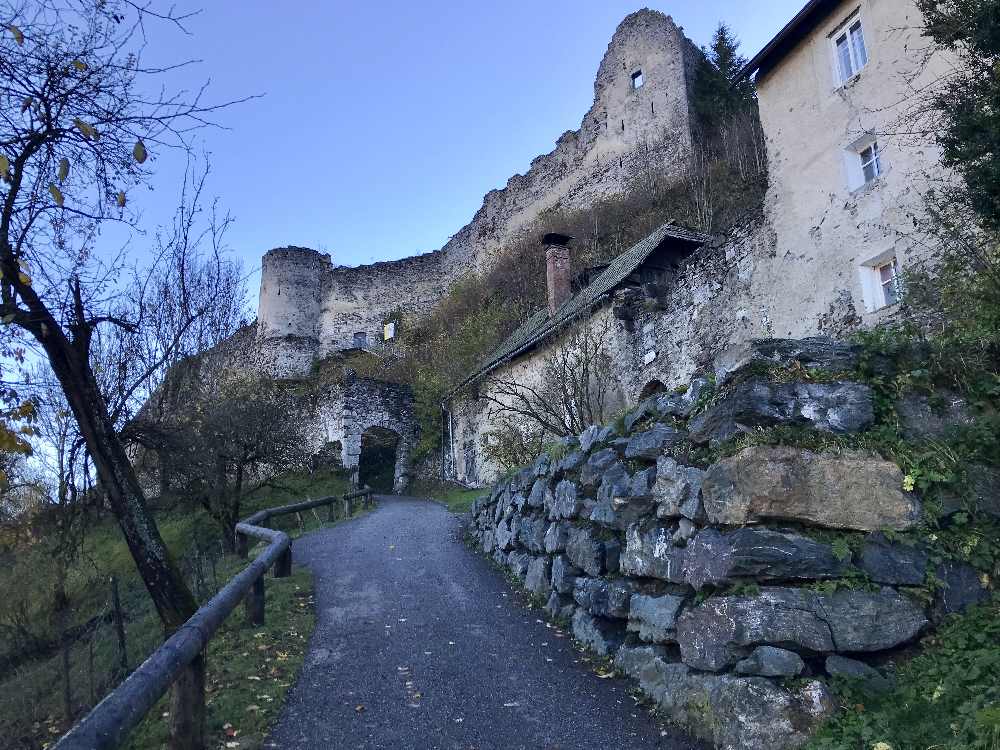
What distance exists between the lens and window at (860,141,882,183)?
10977mm

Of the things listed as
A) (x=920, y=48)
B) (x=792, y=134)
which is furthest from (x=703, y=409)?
(x=792, y=134)

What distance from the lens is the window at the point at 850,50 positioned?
11.4 m

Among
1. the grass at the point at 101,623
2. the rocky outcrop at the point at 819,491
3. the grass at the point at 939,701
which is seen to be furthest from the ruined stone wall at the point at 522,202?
→ the grass at the point at 939,701

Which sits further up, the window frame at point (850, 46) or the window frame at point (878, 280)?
the window frame at point (850, 46)

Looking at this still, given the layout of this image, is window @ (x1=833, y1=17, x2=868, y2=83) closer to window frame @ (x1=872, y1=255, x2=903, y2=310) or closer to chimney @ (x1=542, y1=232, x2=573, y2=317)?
window frame @ (x1=872, y1=255, x2=903, y2=310)

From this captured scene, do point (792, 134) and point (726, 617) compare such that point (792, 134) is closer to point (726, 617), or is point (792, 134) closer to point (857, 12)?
point (857, 12)

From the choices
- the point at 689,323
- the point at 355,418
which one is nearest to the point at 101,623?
the point at 689,323

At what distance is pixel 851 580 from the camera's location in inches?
160

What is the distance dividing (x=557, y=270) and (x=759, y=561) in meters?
16.9

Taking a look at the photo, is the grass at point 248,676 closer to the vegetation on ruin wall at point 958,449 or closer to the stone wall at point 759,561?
the stone wall at point 759,561

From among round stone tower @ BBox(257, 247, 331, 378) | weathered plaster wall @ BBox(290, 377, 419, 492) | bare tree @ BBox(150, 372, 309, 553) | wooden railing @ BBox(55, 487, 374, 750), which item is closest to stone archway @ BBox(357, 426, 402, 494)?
weathered plaster wall @ BBox(290, 377, 419, 492)

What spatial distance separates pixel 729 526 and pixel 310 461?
797 inches

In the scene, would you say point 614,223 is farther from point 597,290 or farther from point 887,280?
point 887,280

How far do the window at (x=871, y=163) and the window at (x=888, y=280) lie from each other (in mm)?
1416
